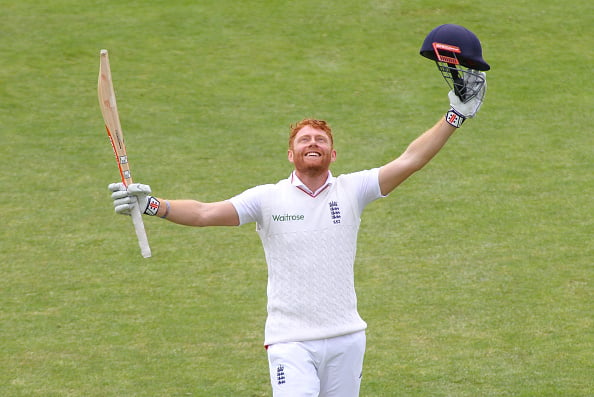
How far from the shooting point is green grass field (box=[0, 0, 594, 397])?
10.1 meters

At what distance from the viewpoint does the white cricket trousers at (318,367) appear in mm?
6379

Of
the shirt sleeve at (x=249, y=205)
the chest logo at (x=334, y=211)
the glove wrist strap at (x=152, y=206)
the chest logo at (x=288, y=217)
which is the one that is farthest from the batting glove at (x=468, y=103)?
the glove wrist strap at (x=152, y=206)

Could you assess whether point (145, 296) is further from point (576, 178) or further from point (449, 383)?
point (576, 178)

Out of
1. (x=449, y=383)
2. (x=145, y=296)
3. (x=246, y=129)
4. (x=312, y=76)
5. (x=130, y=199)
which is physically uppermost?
(x=312, y=76)

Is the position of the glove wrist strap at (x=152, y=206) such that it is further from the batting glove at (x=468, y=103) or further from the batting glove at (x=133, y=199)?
the batting glove at (x=468, y=103)

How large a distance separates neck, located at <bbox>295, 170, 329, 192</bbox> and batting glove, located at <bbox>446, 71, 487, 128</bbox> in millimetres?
952

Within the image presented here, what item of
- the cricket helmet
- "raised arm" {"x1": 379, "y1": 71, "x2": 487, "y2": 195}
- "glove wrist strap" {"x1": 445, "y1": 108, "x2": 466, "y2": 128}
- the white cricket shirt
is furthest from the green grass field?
the cricket helmet

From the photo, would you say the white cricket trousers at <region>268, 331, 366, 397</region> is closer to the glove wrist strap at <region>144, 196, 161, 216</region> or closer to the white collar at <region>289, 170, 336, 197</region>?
the white collar at <region>289, 170, 336, 197</region>

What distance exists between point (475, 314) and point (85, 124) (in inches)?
380

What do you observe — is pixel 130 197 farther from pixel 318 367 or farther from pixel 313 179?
pixel 318 367

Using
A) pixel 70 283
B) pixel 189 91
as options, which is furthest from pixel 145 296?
pixel 189 91

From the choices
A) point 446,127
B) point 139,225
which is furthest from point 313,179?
point 139,225

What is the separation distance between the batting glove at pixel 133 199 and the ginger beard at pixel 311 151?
1029mm

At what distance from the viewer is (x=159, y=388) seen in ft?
30.8
